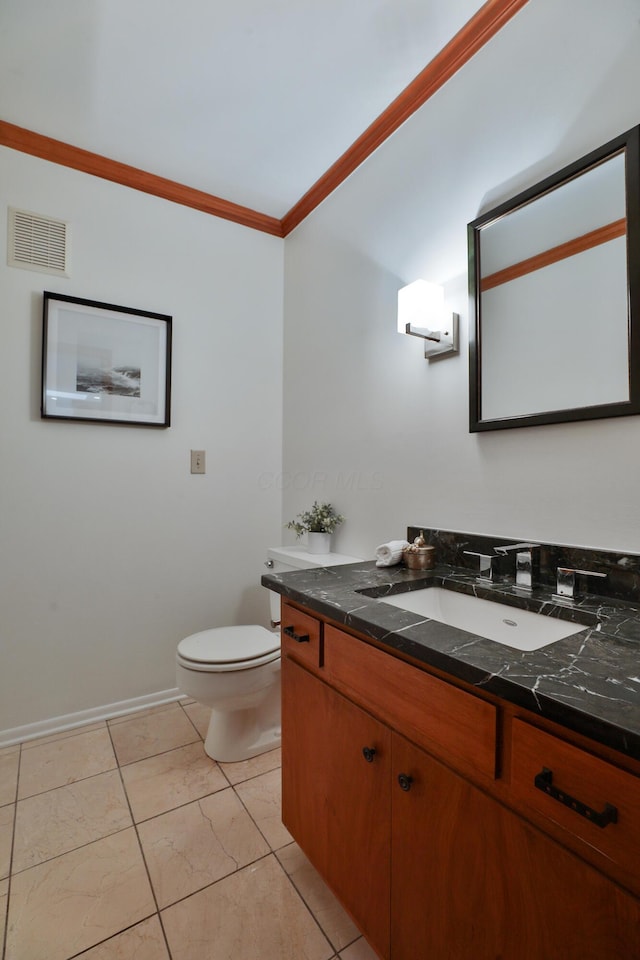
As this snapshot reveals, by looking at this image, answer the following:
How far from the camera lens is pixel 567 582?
1.12 m

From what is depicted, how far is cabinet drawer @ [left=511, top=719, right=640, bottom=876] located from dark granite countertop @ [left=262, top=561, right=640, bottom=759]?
0.16ft

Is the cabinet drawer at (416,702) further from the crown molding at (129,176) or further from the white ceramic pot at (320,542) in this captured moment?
the crown molding at (129,176)

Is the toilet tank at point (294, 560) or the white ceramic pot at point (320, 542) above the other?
the white ceramic pot at point (320, 542)

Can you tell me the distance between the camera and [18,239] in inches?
74.9

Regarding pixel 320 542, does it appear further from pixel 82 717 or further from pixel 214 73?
pixel 214 73

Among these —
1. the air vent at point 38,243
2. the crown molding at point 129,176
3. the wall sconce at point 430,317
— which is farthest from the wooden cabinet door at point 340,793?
the crown molding at point 129,176

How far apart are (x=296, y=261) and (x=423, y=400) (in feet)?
4.32

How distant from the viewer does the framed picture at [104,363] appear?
6.43 feet

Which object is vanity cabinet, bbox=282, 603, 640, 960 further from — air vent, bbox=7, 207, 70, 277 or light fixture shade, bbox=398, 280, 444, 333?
air vent, bbox=7, 207, 70, 277

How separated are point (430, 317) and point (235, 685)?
1483 mm

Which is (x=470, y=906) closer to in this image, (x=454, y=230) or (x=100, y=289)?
(x=454, y=230)

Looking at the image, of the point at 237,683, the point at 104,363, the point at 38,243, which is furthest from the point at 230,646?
the point at 38,243

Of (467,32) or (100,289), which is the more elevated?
(467,32)

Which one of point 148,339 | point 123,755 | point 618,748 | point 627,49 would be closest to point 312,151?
point 148,339
